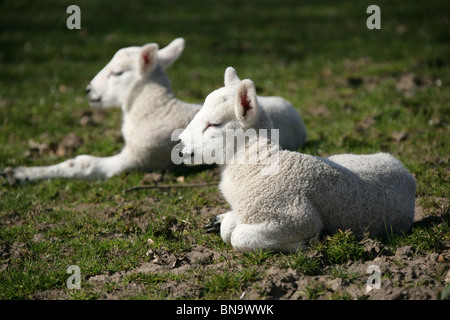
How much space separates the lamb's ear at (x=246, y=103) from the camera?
14.1 ft

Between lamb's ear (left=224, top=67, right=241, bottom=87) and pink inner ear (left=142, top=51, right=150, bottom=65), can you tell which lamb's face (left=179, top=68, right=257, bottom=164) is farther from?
pink inner ear (left=142, top=51, right=150, bottom=65)

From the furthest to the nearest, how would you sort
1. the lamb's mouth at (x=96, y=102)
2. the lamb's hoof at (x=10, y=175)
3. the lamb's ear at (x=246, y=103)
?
the lamb's mouth at (x=96, y=102)
the lamb's hoof at (x=10, y=175)
the lamb's ear at (x=246, y=103)

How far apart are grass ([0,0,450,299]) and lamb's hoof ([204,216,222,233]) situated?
0.09 metres

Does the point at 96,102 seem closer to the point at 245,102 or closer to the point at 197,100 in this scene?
the point at 197,100

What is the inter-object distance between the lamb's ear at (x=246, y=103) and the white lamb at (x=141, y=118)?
2302mm

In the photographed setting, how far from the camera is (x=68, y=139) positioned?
800cm

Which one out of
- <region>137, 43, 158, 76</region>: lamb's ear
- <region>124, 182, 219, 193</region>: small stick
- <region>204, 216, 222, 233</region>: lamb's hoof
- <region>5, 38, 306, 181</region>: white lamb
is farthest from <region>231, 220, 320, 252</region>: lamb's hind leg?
<region>137, 43, 158, 76</region>: lamb's ear

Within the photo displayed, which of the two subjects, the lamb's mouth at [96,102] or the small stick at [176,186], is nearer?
the small stick at [176,186]

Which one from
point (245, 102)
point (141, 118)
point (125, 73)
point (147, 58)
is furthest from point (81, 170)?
point (245, 102)

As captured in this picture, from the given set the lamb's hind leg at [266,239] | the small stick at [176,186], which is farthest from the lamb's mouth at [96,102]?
the lamb's hind leg at [266,239]

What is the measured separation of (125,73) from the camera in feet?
23.2

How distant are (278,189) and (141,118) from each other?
3.09 meters

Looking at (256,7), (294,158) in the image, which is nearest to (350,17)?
(256,7)

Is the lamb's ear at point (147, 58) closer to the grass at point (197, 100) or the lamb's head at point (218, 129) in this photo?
the grass at point (197, 100)
